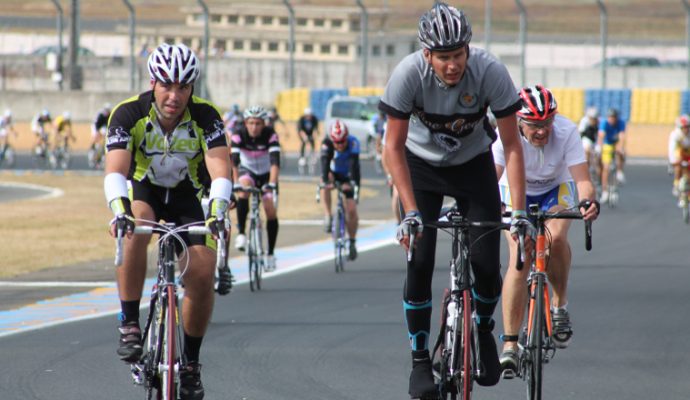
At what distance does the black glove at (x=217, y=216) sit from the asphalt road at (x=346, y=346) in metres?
1.69

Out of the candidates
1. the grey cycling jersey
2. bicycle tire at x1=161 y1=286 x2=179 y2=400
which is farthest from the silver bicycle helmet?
bicycle tire at x1=161 y1=286 x2=179 y2=400

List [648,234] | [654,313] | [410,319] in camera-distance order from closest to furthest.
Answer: [410,319], [654,313], [648,234]

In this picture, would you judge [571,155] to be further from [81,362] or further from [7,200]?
[7,200]

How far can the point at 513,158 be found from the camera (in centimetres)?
688

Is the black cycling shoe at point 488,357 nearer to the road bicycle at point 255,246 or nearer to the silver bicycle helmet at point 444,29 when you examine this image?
the silver bicycle helmet at point 444,29

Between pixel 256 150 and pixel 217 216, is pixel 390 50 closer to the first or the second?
pixel 256 150

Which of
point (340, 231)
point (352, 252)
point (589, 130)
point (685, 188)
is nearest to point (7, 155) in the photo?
point (589, 130)

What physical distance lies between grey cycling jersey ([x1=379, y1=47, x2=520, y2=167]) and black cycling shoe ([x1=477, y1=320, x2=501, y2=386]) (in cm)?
89

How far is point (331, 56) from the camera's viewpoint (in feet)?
240

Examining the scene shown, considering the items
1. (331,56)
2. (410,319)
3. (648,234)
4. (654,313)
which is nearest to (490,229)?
(410,319)

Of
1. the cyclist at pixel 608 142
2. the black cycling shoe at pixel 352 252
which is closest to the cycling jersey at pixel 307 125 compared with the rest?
the cyclist at pixel 608 142

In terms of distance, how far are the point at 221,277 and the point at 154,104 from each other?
520cm

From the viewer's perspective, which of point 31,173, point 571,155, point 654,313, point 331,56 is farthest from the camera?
point 331,56

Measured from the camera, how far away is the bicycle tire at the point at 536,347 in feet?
23.1
